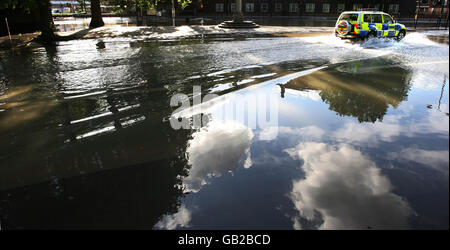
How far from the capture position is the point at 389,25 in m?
17.4

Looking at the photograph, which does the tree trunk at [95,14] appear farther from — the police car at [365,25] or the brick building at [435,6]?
the brick building at [435,6]

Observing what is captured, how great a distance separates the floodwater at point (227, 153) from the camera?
3197mm

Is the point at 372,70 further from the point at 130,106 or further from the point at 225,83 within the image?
the point at 130,106

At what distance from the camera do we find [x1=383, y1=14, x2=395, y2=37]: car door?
17.3m

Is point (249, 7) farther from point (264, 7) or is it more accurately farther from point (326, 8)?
point (326, 8)

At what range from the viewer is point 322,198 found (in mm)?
3463

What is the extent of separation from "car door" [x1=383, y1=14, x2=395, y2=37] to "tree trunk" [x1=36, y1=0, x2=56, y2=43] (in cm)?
1922

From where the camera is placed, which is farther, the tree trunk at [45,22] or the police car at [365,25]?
the tree trunk at [45,22]

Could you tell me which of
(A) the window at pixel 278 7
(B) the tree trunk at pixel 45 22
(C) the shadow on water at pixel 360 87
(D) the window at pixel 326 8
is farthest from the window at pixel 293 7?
(C) the shadow on water at pixel 360 87

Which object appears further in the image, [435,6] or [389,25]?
[435,6]

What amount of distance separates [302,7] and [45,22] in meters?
41.1

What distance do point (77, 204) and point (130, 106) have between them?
3446 millimetres

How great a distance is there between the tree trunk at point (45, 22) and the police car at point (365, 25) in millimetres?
16774

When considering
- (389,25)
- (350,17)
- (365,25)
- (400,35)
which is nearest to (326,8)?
(400,35)
